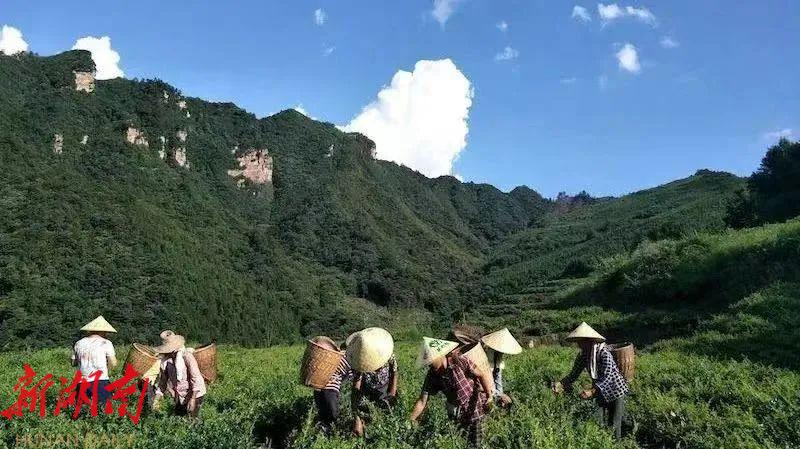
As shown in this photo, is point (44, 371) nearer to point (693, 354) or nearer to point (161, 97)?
point (693, 354)

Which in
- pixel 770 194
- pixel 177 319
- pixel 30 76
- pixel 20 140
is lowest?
pixel 177 319

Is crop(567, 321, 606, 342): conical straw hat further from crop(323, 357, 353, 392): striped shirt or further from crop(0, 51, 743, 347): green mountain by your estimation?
crop(0, 51, 743, 347): green mountain

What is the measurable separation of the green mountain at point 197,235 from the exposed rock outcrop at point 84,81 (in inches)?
15.2

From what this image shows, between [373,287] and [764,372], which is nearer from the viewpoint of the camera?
[764,372]

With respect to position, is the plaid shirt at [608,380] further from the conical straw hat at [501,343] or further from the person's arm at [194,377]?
the person's arm at [194,377]

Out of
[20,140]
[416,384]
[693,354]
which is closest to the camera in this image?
[416,384]

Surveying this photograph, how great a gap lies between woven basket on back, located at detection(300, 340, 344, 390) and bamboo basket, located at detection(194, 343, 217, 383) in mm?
2393

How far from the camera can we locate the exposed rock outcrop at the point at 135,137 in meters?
134

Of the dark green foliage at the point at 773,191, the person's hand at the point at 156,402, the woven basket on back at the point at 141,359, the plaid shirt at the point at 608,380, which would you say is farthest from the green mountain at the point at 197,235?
the person's hand at the point at 156,402

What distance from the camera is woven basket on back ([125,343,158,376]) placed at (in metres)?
9.34

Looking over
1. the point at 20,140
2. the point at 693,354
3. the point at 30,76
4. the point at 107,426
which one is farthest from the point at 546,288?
the point at 30,76

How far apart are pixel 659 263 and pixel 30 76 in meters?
146

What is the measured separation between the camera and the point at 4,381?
12039 mm

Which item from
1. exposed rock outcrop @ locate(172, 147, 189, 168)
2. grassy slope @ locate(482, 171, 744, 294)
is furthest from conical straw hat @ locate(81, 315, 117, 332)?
exposed rock outcrop @ locate(172, 147, 189, 168)
